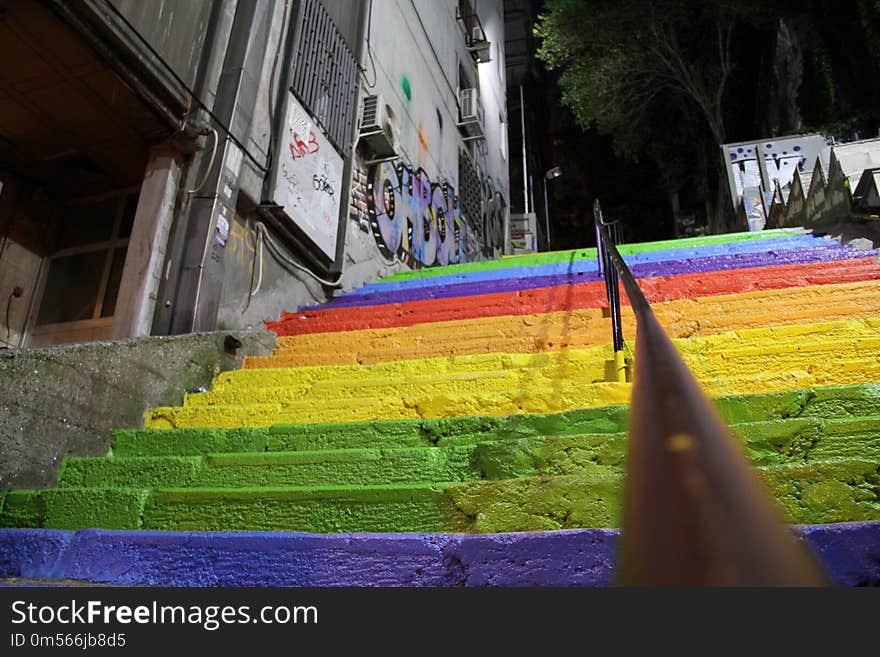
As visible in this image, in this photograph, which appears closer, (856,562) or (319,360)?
(856,562)

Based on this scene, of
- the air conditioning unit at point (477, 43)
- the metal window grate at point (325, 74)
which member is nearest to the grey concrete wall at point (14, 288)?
the metal window grate at point (325, 74)

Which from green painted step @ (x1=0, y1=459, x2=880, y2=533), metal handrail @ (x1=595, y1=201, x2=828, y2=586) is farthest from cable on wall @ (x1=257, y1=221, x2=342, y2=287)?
metal handrail @ (x1=595, y1=201, x2=828, y2=586)

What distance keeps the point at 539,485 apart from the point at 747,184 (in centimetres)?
1219

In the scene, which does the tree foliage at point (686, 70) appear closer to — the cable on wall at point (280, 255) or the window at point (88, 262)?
the cable on wall at point (280, 255)

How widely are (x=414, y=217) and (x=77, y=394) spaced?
7.44 m

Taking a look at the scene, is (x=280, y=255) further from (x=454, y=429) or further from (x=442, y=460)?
(x=442, y=460)

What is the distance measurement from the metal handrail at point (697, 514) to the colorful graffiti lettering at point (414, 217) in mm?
7893

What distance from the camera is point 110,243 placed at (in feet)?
19.5

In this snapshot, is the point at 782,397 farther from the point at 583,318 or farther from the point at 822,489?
the point at 583,318

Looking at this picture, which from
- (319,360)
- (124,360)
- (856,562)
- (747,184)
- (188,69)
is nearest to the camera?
(856,562)

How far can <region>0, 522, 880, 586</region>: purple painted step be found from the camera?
1.70 meters

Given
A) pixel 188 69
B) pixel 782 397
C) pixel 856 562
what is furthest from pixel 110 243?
pixel 856 562

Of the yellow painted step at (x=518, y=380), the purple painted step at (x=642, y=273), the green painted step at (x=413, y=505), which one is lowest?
the green painted step at (x=413, y=505)

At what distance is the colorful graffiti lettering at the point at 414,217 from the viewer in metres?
8.52
